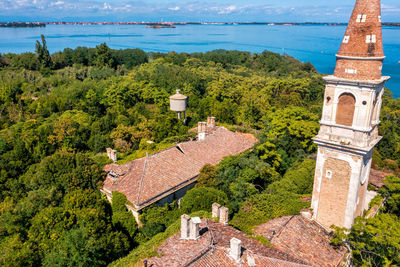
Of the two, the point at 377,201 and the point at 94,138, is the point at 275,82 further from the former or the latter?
the point at 377,201

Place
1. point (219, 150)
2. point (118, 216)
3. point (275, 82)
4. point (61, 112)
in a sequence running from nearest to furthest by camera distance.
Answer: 1. point (118, 216)
2. point (219, 150)
3. point (61, 112)
4. point (275, 82)

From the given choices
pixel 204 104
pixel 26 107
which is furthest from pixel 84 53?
pixel 204 104

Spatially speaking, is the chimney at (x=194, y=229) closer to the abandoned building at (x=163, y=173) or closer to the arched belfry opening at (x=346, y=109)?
the abandoned building at (x=163, y=173)

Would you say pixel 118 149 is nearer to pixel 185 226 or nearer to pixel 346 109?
pixel 185 226

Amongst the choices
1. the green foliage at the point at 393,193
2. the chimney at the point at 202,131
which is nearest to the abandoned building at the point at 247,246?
the green foliage at the point at 393,193

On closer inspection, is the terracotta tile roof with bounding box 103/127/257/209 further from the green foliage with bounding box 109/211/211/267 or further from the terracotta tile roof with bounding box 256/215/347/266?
the terracotta tile roof with bounding box 256/215/347/266

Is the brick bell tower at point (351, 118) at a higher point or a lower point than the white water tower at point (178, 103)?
higher

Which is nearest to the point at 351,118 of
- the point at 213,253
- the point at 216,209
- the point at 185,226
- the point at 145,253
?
the point at 216,209
